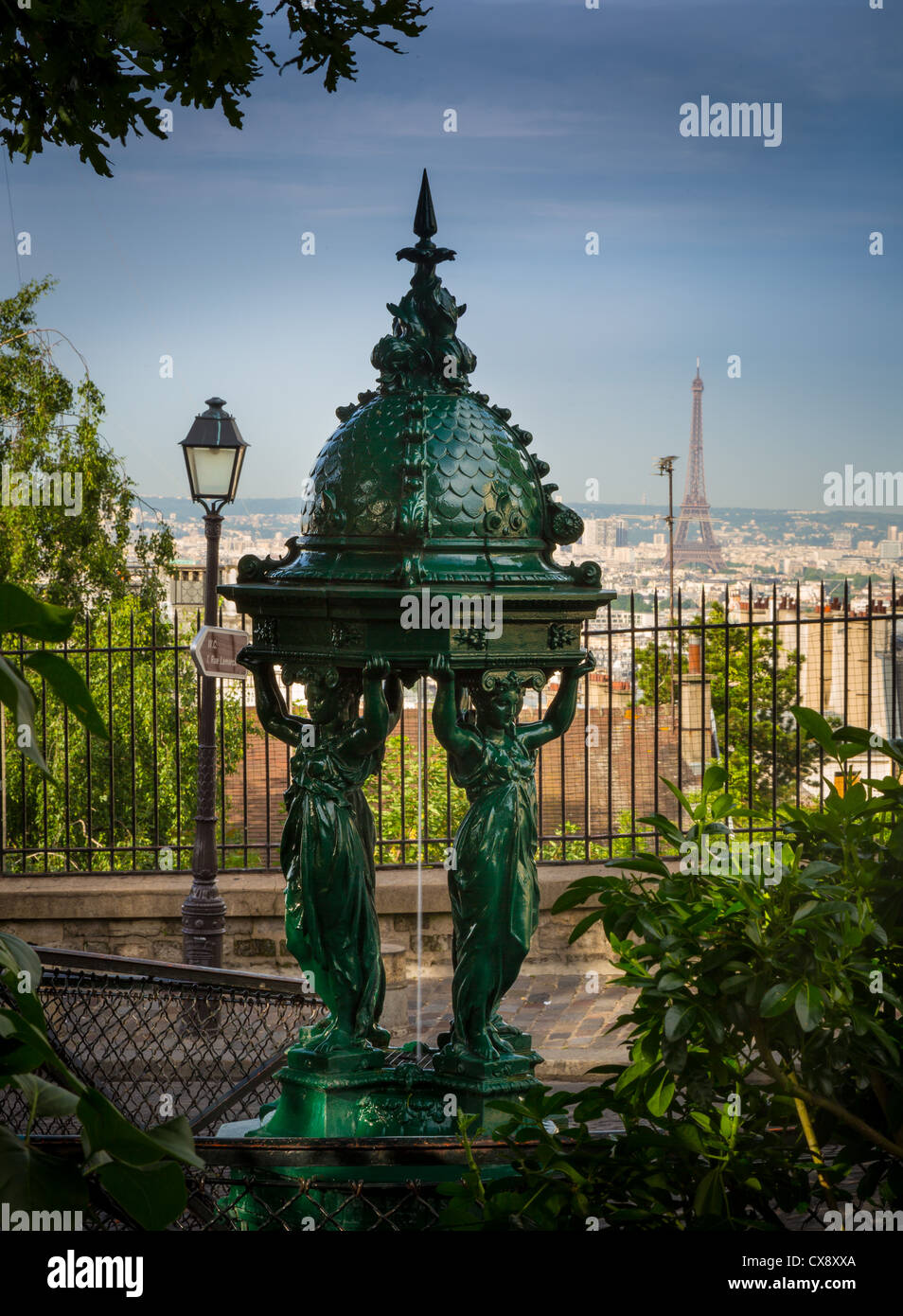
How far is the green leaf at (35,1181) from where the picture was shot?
34.4 inches

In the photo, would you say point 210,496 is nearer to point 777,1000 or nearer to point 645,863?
point 645,863

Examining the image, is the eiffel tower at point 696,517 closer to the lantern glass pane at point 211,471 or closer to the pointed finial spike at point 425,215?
the lantern glass pane at point 211,471

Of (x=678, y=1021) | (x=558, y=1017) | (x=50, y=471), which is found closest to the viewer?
(x=678, y=1021)

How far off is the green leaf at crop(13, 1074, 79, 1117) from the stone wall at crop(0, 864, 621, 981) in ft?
23.9

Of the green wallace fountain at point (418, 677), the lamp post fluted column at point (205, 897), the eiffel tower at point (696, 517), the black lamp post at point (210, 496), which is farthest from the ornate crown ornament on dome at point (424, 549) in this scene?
the eiffel tower at point (696, 517)

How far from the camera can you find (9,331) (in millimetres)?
22359

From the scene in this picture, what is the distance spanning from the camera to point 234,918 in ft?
27.5

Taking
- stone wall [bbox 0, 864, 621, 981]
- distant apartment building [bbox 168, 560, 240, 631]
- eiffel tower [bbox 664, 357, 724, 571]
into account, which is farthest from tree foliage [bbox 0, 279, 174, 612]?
eiffel tower [bbox 664, 357, 724, 571]

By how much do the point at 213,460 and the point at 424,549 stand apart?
220 inches

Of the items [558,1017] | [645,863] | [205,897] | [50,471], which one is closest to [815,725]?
[645,863]

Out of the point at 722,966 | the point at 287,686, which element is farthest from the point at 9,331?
the point at 722,966

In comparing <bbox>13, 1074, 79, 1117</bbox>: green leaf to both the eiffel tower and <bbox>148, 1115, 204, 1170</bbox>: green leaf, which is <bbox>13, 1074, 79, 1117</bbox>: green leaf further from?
the eiffel tower

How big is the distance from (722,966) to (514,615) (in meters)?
1.22
